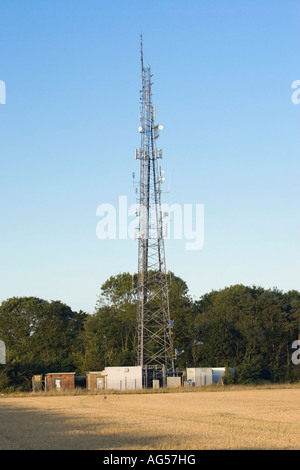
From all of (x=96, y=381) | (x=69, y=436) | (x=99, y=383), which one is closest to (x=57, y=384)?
(x=96, y=381)

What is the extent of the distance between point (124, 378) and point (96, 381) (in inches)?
115

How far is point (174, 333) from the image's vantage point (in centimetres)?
8112

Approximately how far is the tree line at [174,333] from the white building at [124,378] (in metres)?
7.30

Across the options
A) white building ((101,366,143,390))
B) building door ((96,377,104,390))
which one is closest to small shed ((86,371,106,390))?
building door ((96,377,104,390))

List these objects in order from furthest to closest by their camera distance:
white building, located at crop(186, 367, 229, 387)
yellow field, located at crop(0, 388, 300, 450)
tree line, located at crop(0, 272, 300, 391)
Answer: tree line, located at crop(0, 272, 300, 391)
white building, located at crop(186, 367, 229, 387)
yellow field, located at crop(0, 388, 300, 450)

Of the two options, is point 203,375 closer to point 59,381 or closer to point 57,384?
point 59,381

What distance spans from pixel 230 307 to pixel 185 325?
878 cm

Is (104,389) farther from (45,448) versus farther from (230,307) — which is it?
(45,448)

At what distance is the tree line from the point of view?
219 ft

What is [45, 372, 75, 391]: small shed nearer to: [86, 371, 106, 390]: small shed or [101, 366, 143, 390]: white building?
[86, 371, 106, 390]: small shed

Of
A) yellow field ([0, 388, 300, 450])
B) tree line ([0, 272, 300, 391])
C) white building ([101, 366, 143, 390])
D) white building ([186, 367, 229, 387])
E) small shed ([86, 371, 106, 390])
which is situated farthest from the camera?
tree line ([0, 272, 300, 391])

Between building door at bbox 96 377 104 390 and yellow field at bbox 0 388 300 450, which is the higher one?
yellow field at bbox 0 388 300 450

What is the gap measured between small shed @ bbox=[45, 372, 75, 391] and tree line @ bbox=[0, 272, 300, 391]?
195 centimetres
